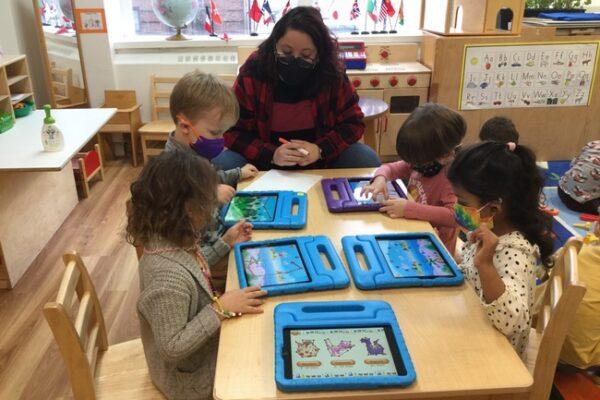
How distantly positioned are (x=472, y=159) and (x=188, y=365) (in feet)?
2.78

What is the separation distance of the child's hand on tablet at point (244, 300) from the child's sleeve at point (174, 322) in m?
0.04

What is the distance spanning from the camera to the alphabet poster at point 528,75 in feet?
12.5

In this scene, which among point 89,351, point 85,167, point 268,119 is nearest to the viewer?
point 89,351

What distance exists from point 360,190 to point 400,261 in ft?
1.63

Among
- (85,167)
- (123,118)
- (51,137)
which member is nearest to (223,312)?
(51,137)

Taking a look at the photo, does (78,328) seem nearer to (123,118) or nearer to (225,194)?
(225,194)

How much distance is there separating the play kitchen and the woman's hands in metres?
1.94

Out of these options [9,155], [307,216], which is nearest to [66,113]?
[9,155]

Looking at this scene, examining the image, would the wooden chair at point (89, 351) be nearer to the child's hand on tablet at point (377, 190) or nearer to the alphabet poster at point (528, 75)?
the child's hand on tablet at point (377, 190)

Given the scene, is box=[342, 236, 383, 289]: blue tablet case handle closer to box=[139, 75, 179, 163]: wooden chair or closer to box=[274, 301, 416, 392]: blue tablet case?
box=[274, 301, 416, 392]: blue tablet case

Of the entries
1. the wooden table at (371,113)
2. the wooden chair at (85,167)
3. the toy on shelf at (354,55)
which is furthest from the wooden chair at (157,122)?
the wooden table at (371,113)

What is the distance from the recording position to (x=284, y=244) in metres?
1.39

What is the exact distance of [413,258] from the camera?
1.31 m

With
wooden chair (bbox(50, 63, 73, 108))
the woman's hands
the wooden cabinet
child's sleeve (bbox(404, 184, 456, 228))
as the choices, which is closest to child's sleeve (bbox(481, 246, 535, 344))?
child's sleeve (bbox(404, 184, 456, 228))
